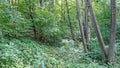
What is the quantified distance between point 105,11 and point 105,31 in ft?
4.41

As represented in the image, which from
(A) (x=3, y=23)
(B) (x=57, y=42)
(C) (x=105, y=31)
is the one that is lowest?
(B) (x=57, y=42)

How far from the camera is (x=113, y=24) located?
707cm

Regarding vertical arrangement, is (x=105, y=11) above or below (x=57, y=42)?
above

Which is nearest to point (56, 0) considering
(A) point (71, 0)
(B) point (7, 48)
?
(A) point (71, 0)

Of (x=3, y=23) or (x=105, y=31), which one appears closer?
(x=3, y=23)

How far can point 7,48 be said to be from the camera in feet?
19.2

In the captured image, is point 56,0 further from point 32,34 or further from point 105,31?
point 105,31

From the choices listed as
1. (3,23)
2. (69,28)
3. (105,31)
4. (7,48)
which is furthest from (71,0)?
(7,48)

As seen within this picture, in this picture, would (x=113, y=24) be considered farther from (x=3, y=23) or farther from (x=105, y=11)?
(x=3, y=23)

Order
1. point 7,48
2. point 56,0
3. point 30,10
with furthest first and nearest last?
point 56,0 → point 30,10 → point 7,48

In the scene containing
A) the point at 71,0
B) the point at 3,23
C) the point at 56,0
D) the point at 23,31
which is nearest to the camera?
the point at 3,23

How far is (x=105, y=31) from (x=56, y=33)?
9.84 ft

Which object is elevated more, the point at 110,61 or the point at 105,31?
the point at 105,31

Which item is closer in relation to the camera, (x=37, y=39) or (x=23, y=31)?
(x=23, y=31)
